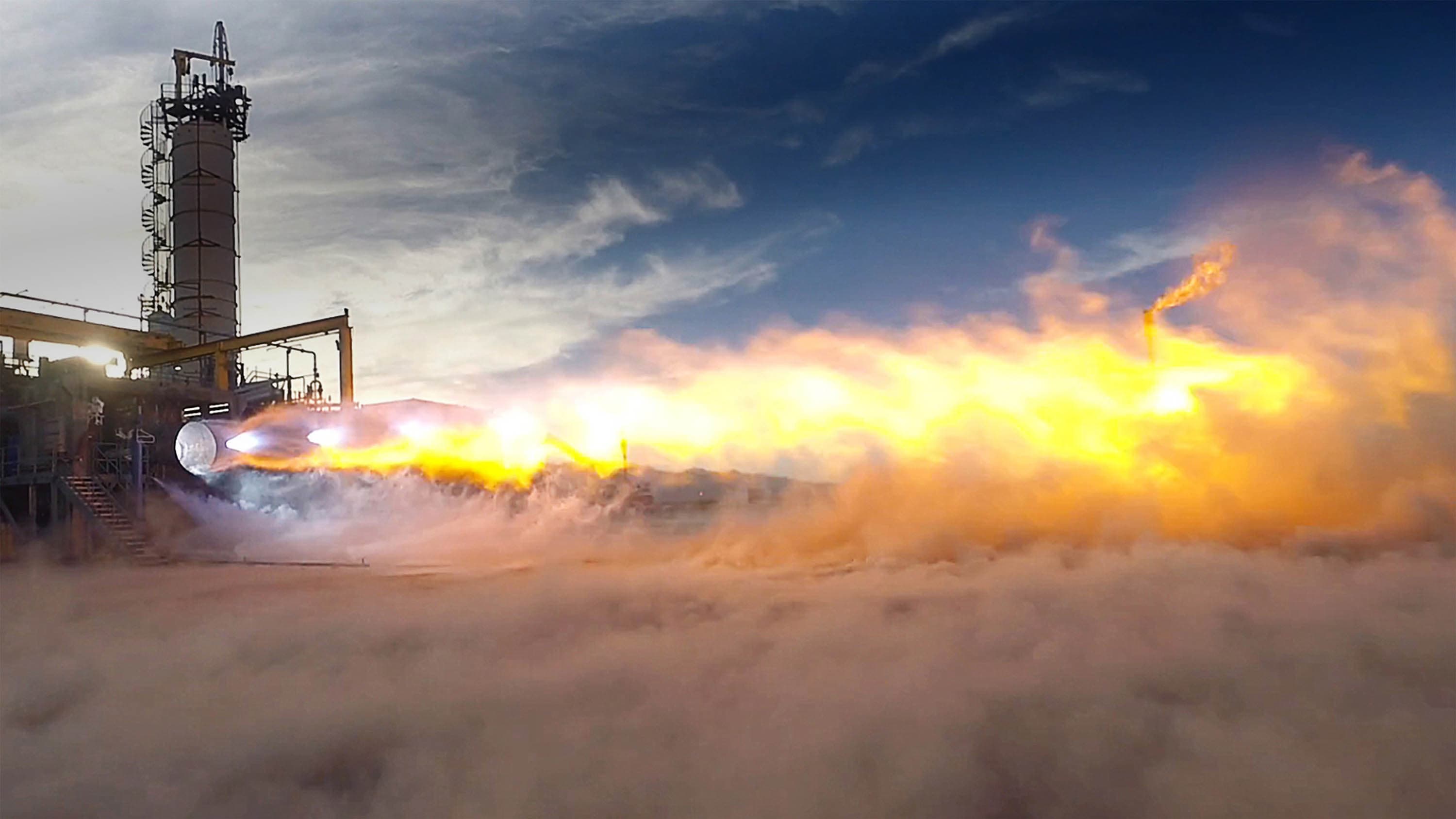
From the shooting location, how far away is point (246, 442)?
1705 inches

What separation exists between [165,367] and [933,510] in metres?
51.2

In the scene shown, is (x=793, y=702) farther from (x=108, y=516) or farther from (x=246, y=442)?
(x=246, y=442)

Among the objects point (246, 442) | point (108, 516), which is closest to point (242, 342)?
point (246, 442)

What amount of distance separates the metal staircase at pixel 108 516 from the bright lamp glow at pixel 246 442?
5686mm

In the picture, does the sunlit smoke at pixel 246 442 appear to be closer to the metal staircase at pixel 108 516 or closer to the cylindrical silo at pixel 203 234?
the metal staircase at pixel 108 516

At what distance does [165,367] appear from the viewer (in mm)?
57625

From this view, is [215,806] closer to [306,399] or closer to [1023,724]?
[1023,724]

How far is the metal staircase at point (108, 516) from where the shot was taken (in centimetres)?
3503

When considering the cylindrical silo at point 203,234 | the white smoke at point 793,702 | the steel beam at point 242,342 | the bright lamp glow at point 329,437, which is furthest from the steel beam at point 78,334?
the white smoke at point 793,702

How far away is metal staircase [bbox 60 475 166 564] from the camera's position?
3503 cm

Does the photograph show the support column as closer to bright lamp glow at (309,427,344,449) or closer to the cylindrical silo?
bright lamp glow at (309,427,344,449)

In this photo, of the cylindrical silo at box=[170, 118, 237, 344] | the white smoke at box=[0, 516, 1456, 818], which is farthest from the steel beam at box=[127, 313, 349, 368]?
the white smoke at box=[0, 516, 1456, 818]

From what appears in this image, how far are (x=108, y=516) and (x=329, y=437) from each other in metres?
9.44

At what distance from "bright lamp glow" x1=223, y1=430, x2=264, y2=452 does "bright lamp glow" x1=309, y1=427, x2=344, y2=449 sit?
244 centimetres
